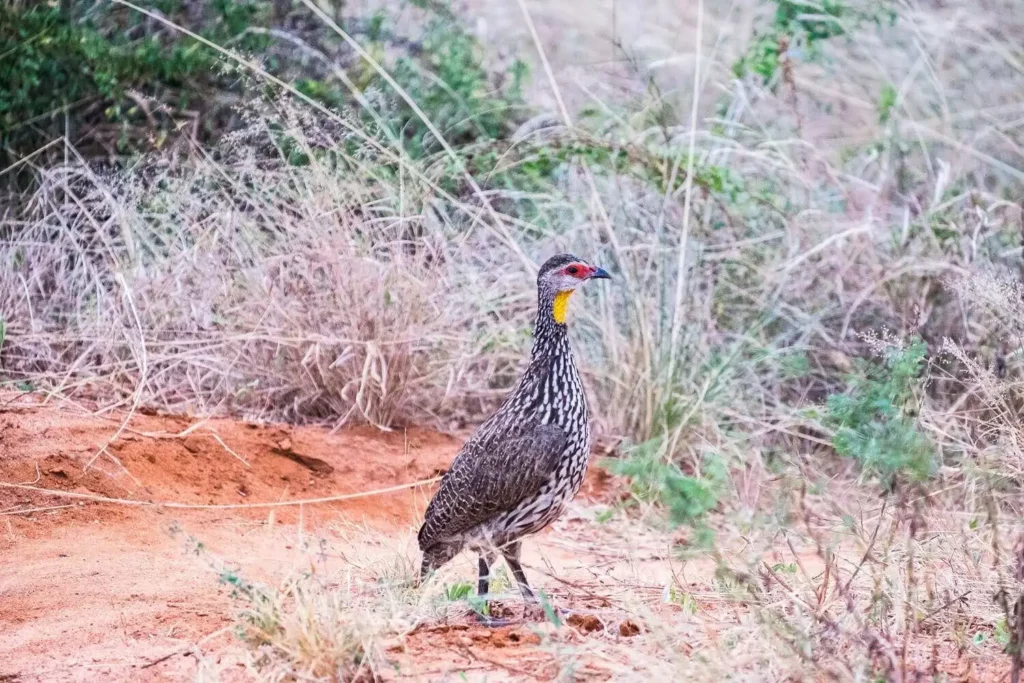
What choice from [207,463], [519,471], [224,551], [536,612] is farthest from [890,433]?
[207,463]

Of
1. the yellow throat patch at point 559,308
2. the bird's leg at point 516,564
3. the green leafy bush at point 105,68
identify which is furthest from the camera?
the green leafy bush at point 105,68

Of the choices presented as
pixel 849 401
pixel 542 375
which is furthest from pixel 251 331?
pixel 849 401

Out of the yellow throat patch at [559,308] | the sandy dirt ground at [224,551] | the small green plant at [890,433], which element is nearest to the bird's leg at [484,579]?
the sandy dirt ground at [224,551]

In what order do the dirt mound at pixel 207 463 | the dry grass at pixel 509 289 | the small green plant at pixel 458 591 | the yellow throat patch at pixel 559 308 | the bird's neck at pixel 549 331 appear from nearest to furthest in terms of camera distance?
1. the small green plant at pixel 458 591
2. the bird's neck at pixel 549 331
3. the yellow throat patch at pixel 559 308
4. the dirt mound at pixel 207 463
5. the dry grass at pixel 509 289

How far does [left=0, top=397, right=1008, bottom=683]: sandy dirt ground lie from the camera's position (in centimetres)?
373

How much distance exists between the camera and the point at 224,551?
4992 mm

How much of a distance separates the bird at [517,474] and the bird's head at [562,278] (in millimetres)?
168

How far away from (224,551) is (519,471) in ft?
4.64

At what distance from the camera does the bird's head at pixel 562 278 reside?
4645 mm

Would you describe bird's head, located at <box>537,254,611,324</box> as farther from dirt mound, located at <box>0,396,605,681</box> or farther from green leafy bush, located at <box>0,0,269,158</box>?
green leafy bush, located at <box>0,0,269,158</box>

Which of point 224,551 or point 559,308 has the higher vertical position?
point 559,308

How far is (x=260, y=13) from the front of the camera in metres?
8.48

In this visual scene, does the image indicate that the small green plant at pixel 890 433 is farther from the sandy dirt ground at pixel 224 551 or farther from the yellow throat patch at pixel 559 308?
the yellow throat patch at pixel 559 308

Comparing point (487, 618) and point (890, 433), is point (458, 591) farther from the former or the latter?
point (890, 433)
